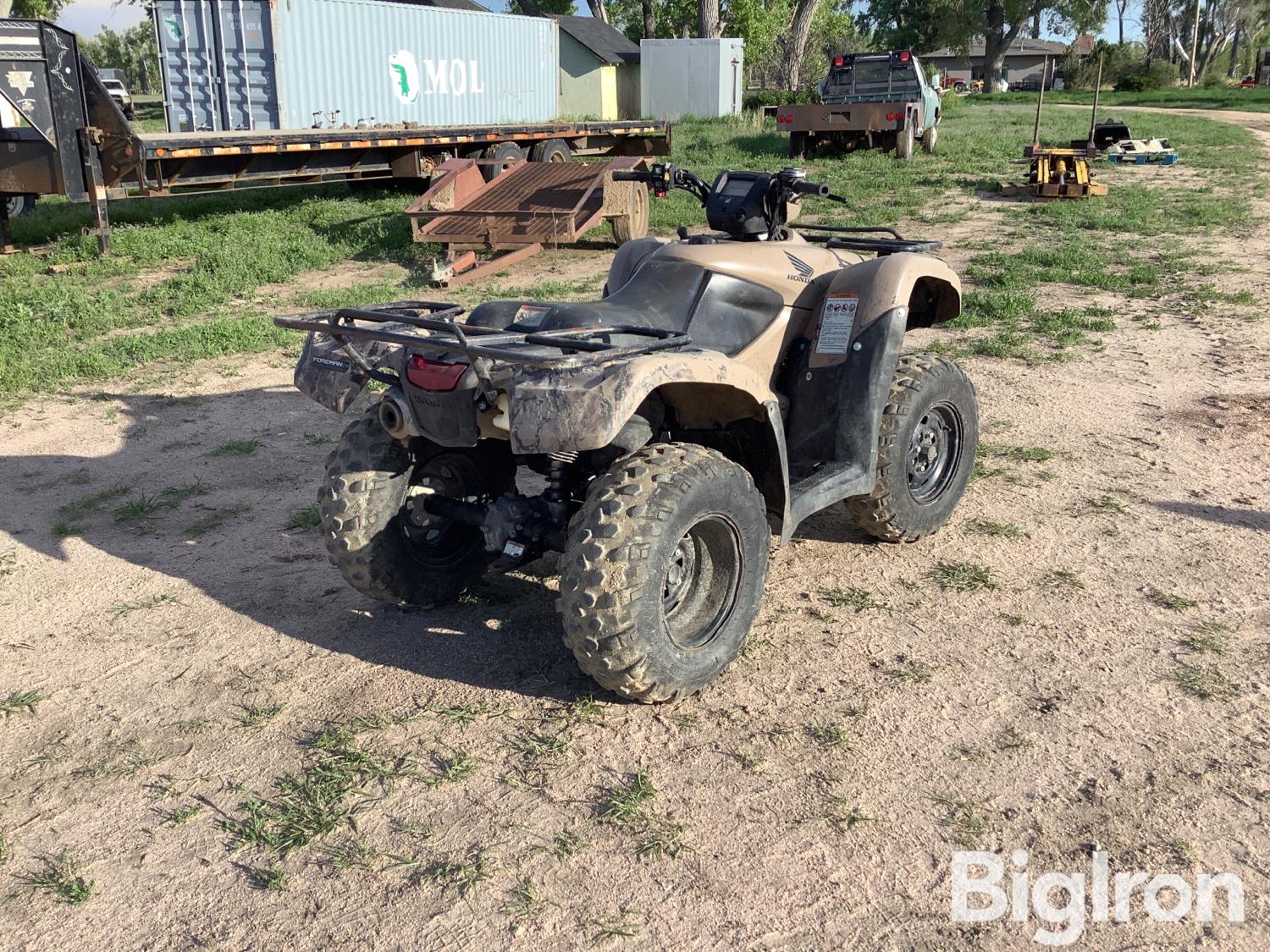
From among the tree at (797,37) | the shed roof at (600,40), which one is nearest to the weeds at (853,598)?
the tree at (797,37)

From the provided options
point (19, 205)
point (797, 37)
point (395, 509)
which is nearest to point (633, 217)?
point (19, 205)

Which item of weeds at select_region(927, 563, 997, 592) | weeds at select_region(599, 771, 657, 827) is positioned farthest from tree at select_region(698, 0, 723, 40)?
weeds at select_region(599, 771, 657, 827)

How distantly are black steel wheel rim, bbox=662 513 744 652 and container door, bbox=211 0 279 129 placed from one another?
1775 centimetres

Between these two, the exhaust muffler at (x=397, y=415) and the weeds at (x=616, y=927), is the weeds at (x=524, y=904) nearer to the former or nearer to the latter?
the weeds at (x=616, y=927)

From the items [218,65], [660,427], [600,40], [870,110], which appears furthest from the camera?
[600,40]

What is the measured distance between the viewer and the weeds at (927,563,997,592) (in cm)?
448

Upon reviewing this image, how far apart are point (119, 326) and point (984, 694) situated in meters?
8.40

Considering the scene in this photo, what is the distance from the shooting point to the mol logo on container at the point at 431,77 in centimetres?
2211

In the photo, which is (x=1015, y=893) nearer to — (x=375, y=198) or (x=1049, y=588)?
(x=1049, y=588)

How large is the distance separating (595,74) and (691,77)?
642cm

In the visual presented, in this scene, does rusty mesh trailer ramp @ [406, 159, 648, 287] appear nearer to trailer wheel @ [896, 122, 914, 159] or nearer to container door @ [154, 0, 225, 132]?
trailer wheel @ [896, 122, 914, 159]

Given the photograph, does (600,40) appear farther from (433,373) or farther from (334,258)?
(433,373)

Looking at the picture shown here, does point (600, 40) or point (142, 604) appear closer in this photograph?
point (142, 604)

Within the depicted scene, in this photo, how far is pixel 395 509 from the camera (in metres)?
4.01
